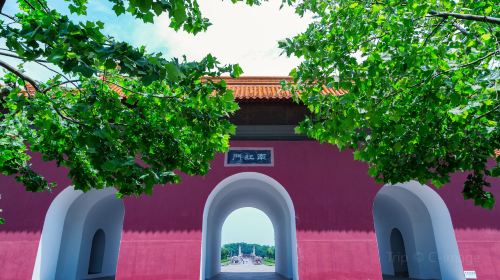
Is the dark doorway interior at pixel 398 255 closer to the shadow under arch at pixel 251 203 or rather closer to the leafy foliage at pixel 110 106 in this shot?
the shadow under arch at pixel 251 203

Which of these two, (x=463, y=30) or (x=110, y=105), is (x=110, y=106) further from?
(x=463, y=30)

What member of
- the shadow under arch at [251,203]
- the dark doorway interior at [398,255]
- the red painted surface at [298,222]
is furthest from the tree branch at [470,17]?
the dark doorway interior at [398,255]

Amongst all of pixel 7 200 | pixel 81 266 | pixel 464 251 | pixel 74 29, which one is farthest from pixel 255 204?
pixel 74 29

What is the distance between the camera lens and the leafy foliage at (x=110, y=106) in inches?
87.4

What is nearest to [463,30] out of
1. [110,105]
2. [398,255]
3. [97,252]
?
[110,105]

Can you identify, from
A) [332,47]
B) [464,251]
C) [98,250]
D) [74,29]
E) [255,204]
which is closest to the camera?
[74,29]

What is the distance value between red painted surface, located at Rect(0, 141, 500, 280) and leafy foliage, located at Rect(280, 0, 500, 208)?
3.13 metres

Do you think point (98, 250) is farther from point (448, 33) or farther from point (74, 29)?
point (448, 33)

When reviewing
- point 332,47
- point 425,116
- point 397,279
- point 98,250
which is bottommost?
point 397,279

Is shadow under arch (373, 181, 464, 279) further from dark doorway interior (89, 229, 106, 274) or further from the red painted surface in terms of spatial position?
dark doorway interior (89, 229, 106, 274)

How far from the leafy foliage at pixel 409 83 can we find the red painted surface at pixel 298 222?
3.13m

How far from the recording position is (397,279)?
29.7 feet

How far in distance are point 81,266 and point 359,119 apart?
360 inches

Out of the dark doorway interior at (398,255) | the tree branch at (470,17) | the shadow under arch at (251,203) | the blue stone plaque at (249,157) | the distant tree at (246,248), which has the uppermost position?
the tree branch at (470,17)
